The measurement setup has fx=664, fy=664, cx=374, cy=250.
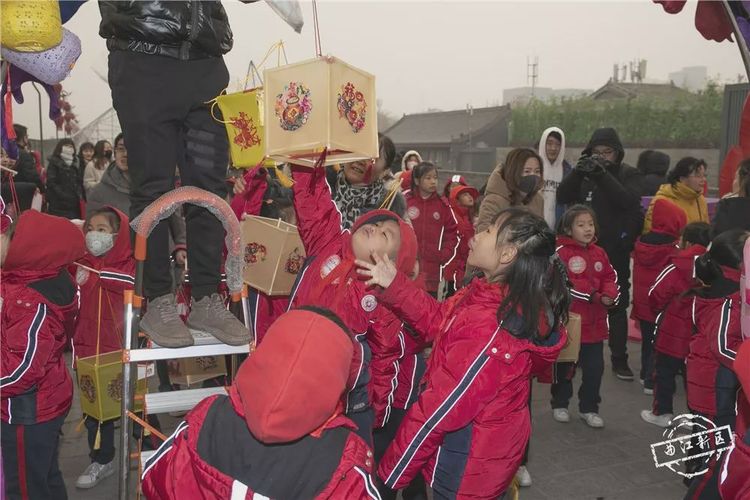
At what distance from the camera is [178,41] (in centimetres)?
245

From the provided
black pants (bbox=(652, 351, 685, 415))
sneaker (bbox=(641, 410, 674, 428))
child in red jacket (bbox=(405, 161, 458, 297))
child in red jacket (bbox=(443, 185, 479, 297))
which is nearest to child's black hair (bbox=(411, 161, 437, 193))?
child in red jacket (bbox=(405, 161, 458, 297))

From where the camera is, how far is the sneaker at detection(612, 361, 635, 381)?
230 inches

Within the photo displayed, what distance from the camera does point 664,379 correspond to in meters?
4.84

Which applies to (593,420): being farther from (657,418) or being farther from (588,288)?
(588,288)

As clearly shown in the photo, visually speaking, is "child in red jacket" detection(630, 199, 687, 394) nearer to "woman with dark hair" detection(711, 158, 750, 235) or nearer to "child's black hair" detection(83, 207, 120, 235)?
"woman with dark hair" detection(711, 158, 750, 235)

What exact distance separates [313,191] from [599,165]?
10.6ft

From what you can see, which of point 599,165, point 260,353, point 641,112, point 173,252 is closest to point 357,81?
point 260,353

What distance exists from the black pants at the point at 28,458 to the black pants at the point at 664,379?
395cm

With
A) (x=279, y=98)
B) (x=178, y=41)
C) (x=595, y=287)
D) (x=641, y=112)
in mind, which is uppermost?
(x=641, y=112)

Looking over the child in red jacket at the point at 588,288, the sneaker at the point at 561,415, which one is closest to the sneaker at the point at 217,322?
the child in red jacket at the point at 588,288

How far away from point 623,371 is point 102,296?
4.37m

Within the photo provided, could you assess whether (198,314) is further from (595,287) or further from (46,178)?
(46,178)

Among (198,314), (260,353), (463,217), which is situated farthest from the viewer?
(463,217)

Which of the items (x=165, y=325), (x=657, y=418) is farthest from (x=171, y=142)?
(x=657, y=418)
